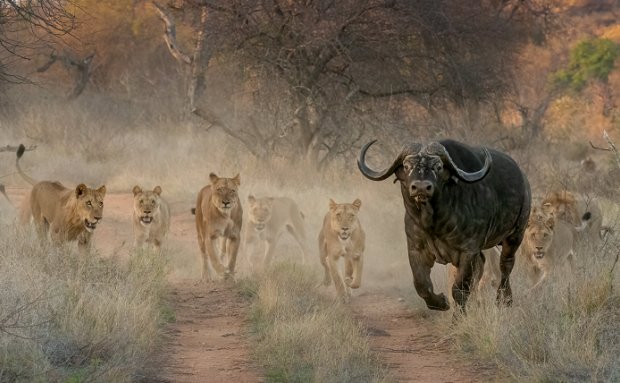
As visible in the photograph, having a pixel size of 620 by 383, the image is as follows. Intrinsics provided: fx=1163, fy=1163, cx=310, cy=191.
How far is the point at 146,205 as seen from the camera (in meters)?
12.0

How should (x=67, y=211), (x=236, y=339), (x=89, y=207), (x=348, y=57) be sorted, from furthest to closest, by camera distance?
(x=348, y=57), (x=67, y=211), (x=89, y=207), (x=236, y=339)

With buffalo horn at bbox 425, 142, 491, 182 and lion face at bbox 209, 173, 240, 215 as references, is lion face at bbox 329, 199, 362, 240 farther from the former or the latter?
buffalo horn at bbox 425, 142, 491, 182

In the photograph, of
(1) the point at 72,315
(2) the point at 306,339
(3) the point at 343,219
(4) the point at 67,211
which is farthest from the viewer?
(3) the point at 343,219

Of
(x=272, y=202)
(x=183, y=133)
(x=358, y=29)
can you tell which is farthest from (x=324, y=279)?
(x=183, y=133)

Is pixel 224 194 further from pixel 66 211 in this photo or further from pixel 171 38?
pixel 171 38

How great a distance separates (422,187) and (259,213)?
18.9 ft

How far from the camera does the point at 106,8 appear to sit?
39.3 metres

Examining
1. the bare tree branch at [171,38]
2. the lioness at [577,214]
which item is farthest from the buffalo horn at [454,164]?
the bare tree branch at [171,38]

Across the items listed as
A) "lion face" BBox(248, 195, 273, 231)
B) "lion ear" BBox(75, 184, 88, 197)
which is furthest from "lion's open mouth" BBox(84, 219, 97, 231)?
"lion face" BBox(248, 195, 273, 231)

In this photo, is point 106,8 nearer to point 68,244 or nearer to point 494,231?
point 68,244

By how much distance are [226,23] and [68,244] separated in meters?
8.65

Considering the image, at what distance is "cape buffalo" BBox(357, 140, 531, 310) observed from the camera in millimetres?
7875

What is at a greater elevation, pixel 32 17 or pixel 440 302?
pixel 32 17

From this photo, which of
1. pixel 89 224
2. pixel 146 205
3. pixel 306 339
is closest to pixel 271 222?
pixel 146 205
